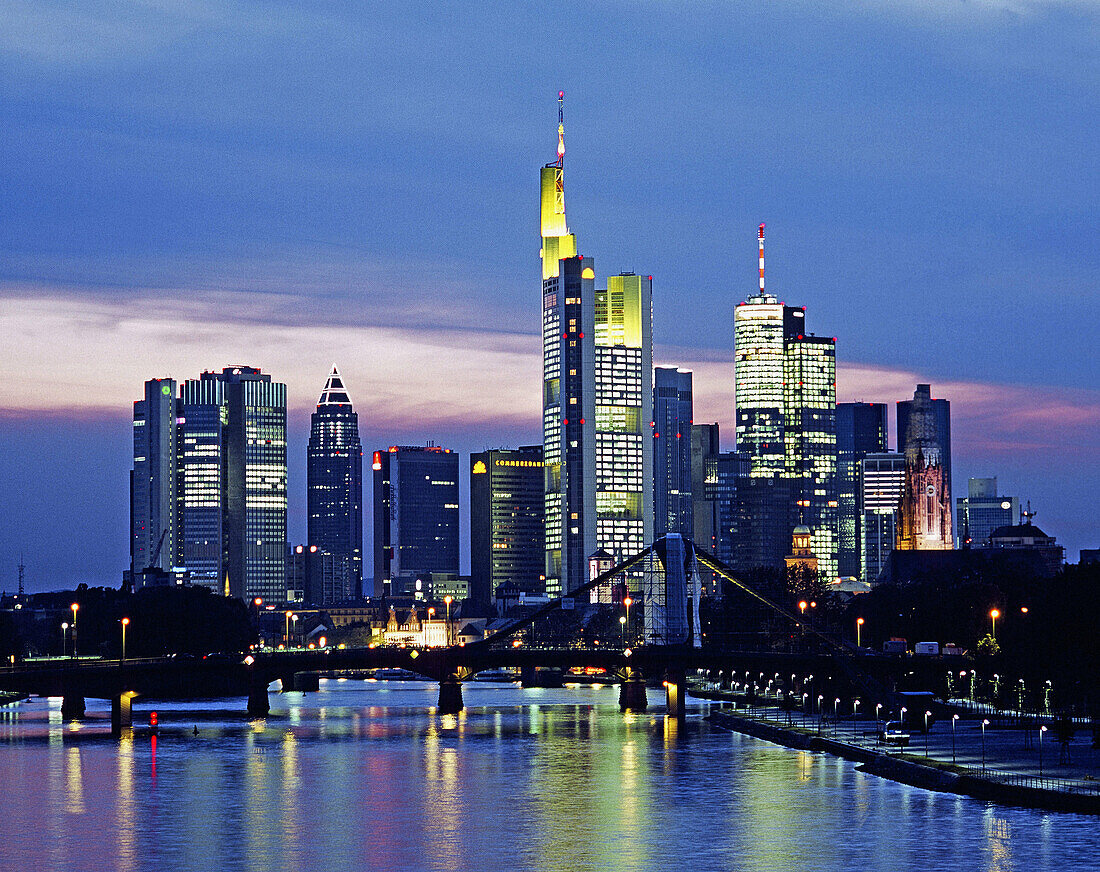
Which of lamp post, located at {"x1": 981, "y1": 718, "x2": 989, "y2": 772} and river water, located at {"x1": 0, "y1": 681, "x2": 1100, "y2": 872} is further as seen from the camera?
lamp post, located at {"x1": 981, "y1": 718, "x2": 989, "y2": 772}

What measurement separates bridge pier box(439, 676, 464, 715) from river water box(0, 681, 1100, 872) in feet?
121

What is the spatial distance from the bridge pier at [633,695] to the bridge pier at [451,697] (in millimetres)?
15549

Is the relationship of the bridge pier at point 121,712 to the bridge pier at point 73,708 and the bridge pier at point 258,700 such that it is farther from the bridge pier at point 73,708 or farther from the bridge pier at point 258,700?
the bridge pier at point 73,708

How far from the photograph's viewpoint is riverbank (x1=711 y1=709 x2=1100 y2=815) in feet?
292

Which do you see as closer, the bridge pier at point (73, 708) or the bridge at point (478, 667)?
the bridge at point (478, 667)

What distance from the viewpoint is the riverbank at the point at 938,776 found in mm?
89062

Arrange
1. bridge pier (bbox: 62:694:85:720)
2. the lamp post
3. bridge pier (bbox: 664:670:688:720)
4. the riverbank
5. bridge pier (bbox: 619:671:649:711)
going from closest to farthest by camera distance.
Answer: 1. the riverbank
2. the lamp post
3. bridge pier (bbox: 664:670:688:720)
4. bridge pier (bbox: 62:694:85:720)
5. bridge pier (bbox: 619:671:649:711)

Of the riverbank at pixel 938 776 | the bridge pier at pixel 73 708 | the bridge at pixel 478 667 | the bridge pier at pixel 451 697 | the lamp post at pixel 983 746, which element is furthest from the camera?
the bridge pier at pixel 451 697

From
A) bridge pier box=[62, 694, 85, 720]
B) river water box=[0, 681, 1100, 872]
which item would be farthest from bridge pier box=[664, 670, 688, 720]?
bridge pier box=[62, 694, 85, 720]

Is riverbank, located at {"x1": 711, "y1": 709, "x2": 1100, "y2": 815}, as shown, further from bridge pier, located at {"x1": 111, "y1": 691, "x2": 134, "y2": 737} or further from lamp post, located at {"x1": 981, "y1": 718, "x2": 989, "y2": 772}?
bridge pier, located at {"x1": 111, "y1": 691, "x2": 134, "y2": 737}

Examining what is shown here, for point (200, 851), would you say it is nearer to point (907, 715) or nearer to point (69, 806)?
point (69, 806)

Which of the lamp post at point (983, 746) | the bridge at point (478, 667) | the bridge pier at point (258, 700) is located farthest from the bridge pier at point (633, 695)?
the lamp post at point (983, 746)

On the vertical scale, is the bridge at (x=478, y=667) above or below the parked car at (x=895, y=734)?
above

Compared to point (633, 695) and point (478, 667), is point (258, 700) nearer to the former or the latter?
point (478, 667)
